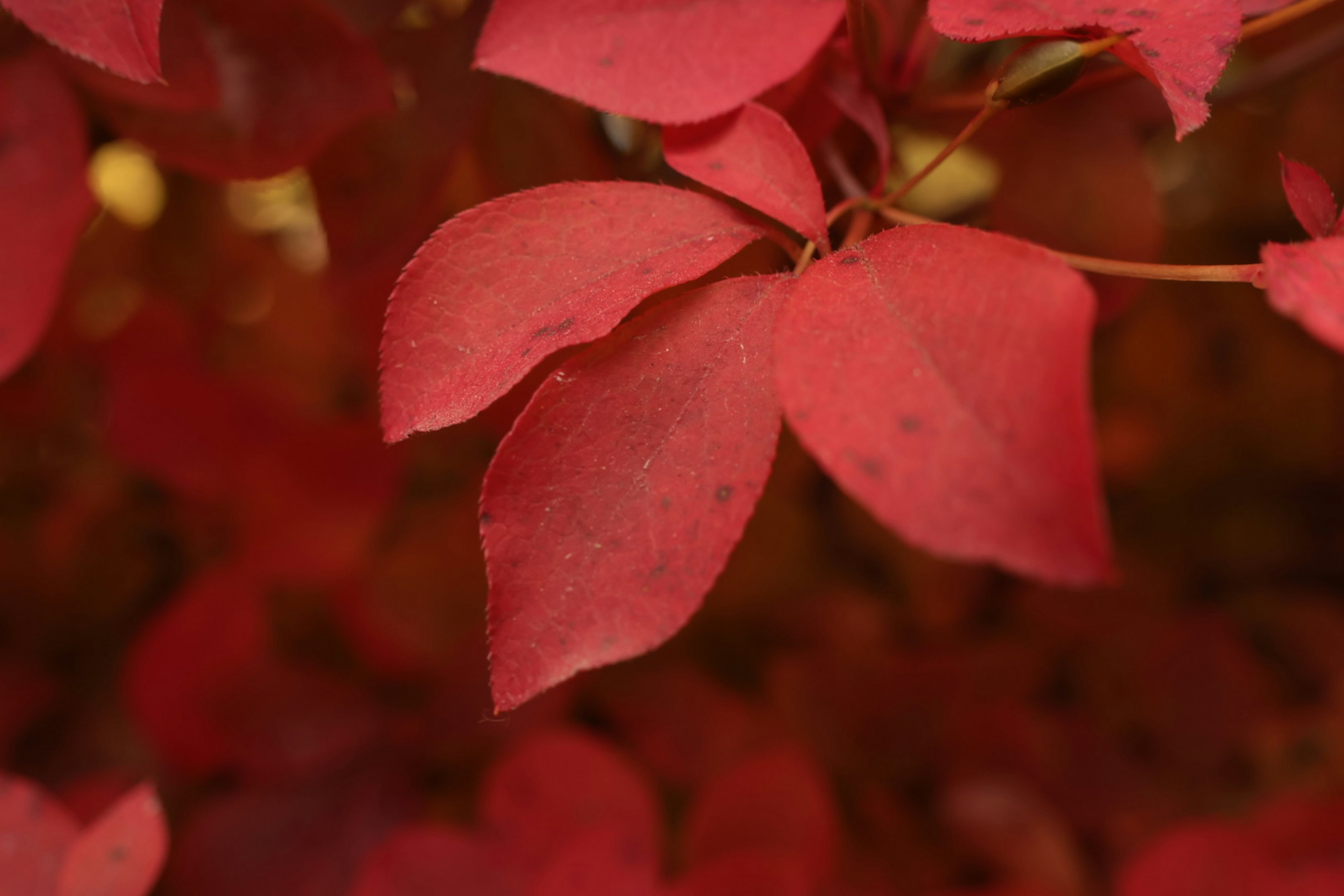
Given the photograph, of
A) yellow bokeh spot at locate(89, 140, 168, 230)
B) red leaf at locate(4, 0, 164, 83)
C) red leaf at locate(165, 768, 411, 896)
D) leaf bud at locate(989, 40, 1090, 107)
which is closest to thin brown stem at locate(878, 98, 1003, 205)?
leaf bud at locate(989, 40, 1090, 107)

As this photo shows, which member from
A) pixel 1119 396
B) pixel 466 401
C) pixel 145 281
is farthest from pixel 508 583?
pixel 1119 396

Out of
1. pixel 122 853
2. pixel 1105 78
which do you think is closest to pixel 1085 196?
pixel 1105 78

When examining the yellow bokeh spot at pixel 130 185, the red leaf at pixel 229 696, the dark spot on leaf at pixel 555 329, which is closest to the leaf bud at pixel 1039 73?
the dark spot on leaf at pixel 555 329

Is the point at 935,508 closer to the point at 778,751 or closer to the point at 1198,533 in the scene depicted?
the point at 778,751

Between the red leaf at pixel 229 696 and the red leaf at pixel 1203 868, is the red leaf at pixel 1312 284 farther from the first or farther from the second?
the red leaf at pixel 229 696

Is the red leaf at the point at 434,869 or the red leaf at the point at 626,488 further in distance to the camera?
the red leaf at the point at 434,869

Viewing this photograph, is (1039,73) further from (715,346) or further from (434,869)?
(434,869)
